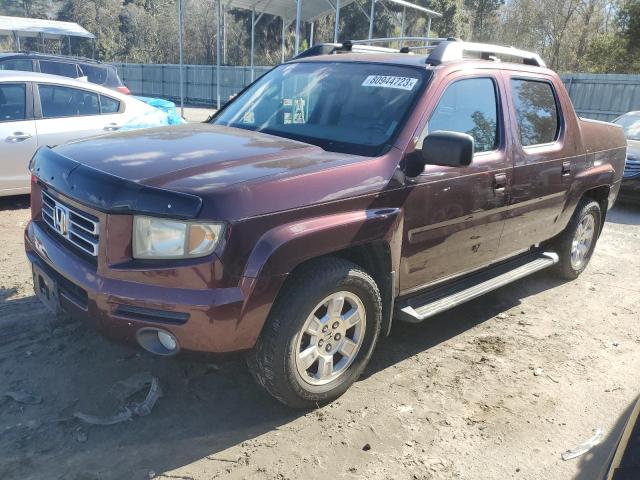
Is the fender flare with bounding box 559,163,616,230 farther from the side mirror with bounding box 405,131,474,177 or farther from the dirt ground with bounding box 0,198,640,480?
the side mirror with bounding box 405,131,474,177

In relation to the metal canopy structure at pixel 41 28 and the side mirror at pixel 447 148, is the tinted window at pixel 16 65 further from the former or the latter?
the metal canopy structure at pixel 41 28

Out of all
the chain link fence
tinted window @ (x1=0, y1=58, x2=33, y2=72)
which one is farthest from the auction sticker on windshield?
the chain link fence

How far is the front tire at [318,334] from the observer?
2.78 metres

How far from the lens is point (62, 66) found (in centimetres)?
1075

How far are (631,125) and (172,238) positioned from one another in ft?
34.2

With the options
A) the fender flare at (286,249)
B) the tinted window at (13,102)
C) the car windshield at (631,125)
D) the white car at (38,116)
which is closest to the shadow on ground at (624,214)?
the car windshield at (631,125)

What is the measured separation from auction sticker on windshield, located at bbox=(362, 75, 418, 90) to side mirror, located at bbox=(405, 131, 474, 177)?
55 cm

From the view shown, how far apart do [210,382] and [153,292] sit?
1.02 m

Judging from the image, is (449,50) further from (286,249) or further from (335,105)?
(286,249)

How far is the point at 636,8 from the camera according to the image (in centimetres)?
2145

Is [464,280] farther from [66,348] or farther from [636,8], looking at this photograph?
[636,8]

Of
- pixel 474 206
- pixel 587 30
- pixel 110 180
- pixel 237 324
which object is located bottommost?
pixel 237 324

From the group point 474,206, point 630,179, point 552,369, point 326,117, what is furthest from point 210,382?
point 630,179

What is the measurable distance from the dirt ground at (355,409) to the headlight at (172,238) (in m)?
0.56
